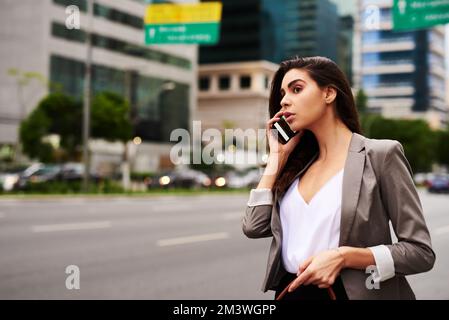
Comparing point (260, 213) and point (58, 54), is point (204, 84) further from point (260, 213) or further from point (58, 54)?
point (260, 213)

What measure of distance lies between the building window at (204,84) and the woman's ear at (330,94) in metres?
73.4

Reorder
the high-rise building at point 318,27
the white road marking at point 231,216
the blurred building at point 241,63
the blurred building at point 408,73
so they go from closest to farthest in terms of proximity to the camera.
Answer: the white road marking at point 231,216 → the high-rise building at point 318,27 → the blurred building at point 241,63 → the blurred building at point 408,73

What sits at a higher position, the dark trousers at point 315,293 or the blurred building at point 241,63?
the blurred building at point 241,63

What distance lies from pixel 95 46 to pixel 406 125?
2859 centimetres

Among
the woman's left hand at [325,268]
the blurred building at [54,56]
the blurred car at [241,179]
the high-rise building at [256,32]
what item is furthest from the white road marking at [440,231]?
the high-rise building at [256,32]

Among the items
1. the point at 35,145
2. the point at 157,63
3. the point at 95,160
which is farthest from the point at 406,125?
Answer: the point at 35,145

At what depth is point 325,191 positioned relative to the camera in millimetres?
1879

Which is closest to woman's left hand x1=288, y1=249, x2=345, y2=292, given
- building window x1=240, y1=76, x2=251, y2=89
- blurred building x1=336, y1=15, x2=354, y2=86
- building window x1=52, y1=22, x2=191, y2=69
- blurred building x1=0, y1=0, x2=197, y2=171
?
blurred building x1=336, y1=15, x2=354, y2=86

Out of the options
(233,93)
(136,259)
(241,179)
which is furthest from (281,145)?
(233,93)

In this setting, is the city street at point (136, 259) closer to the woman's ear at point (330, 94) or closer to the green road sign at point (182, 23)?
the green road sign at point (182, 23)

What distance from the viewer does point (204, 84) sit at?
75.9 meters

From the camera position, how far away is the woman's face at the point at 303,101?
1.94m

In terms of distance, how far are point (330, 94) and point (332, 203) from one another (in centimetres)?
38

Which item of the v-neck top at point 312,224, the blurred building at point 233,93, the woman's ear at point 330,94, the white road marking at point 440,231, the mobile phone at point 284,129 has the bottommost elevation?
the white road marking at point 440,231
